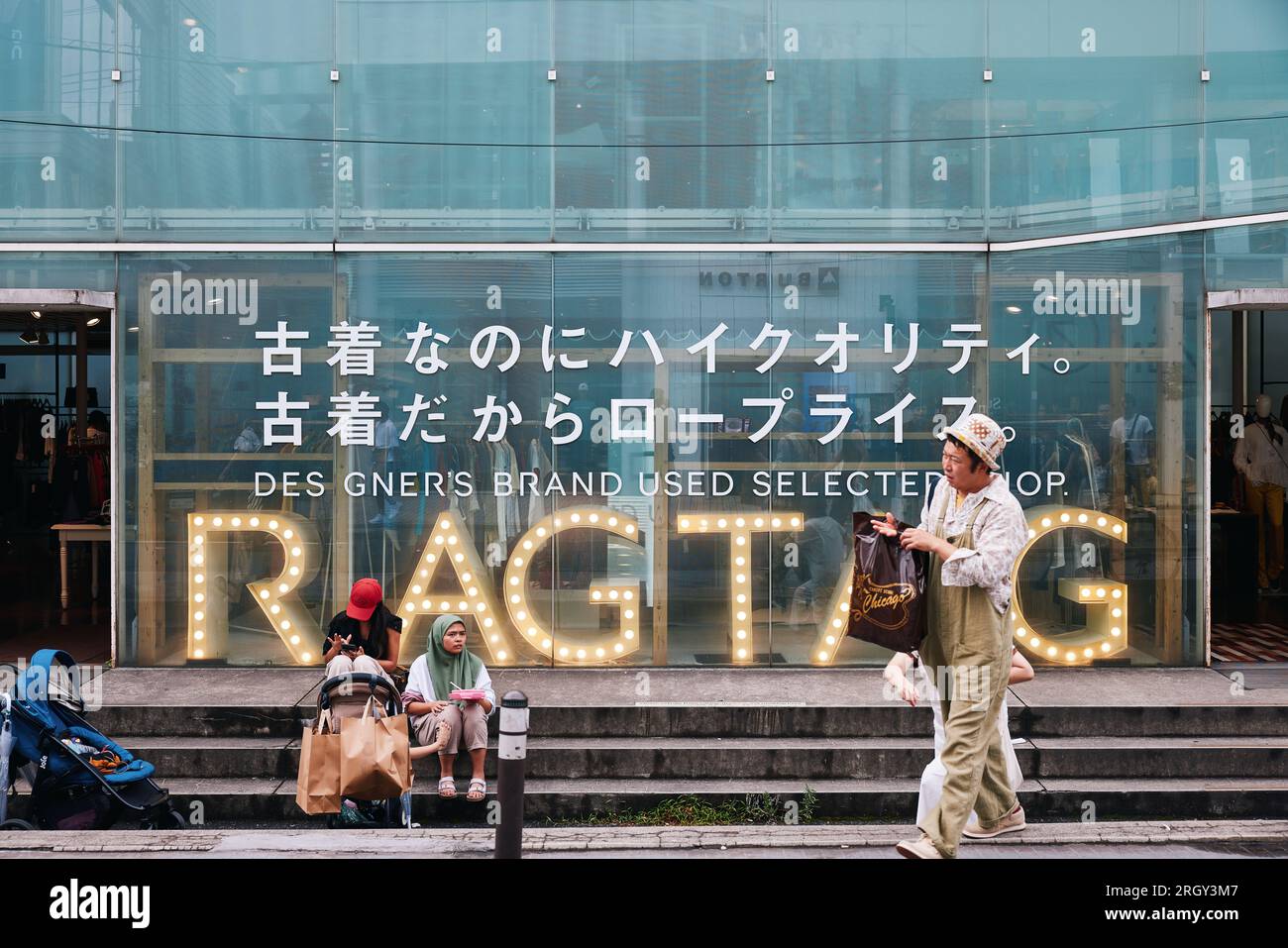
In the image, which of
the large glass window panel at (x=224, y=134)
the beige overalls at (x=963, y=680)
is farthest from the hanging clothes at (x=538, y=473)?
the beige overalls at (x=963, y=680)

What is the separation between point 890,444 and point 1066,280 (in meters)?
1.86

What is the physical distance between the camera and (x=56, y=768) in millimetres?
5746

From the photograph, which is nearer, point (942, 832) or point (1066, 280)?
point (942, 832)

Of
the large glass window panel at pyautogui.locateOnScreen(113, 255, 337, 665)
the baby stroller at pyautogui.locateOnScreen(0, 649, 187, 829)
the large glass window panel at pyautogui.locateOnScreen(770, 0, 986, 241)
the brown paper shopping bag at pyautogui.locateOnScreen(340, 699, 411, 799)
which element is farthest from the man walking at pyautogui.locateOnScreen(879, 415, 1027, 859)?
the large glass window panel at pyautogui.locateOnScreen(113, 255, 337, 665)

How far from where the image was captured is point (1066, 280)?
825cm

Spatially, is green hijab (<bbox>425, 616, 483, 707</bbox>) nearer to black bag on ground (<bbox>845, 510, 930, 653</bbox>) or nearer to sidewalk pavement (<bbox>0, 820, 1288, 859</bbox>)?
sidewalk pavement (<bbox>0, 820, 1288, 859</bbox>)

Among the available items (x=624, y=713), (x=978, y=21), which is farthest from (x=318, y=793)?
(x=978, y=21)

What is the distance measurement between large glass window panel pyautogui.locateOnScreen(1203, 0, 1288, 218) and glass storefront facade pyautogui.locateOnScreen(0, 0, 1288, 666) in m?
1.16

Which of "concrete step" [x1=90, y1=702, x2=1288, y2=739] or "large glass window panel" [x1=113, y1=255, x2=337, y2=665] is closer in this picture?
"concrete step" [x1=90, y1=702, x2=1288, y2=739]

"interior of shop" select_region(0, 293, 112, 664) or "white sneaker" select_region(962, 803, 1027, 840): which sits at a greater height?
"interior of shop" select_region(0, 293, 112, 664)

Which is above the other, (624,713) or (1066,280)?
(1066,280)

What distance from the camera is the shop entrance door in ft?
32.9

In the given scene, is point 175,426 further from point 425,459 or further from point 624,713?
point 624,713

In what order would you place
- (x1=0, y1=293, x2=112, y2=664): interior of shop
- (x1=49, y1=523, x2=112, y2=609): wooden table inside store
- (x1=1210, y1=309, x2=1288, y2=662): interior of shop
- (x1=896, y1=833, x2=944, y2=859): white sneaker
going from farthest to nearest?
1. (x1=49, y1=523, x2=112, y2=609): wooden table inside store
2. (x1=1210, y1=309, x2=1288, y2=662): interior of shop
3. (x1=0, y1=293, x2=112, y2=664): interior of shop
4. (x1=896, y1=833, x2=944, y2=859): white sneaker
